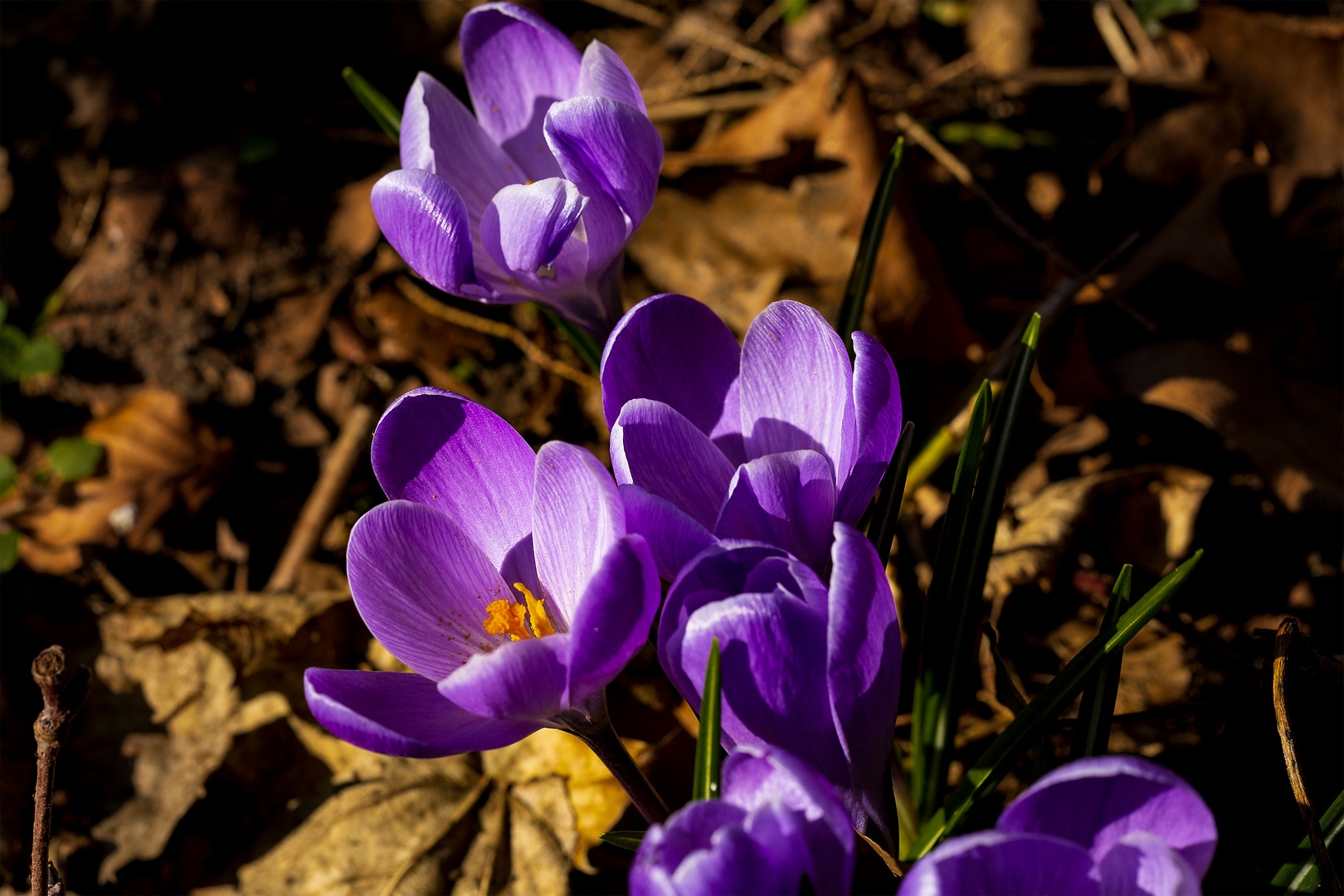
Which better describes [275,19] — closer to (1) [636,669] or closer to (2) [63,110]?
(2) [63,110]

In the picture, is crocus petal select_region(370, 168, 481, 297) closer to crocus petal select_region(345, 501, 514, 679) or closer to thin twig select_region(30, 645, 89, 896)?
crocus petal select_region(345, 501, 514, 679)

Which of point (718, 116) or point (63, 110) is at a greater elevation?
point (63, 110)

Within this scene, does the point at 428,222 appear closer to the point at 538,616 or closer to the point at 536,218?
the point at 536,218

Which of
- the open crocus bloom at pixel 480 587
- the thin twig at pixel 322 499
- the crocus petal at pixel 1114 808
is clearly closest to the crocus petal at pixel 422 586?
the open crocus bloom at pixel 480 587

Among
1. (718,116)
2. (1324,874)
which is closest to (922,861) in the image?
(1324,874)

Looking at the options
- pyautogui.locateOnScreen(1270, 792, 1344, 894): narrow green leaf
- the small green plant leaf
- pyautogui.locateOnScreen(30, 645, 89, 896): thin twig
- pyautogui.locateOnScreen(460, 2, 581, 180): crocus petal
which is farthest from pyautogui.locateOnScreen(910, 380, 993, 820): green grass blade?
the small green plant leaf

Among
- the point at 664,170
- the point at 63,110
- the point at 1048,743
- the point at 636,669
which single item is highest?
the point at 63,110

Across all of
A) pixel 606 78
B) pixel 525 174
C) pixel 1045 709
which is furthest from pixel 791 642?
pixel 525 174

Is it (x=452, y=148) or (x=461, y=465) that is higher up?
(x=452, y=148)
